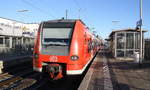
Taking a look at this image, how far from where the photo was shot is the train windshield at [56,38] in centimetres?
823

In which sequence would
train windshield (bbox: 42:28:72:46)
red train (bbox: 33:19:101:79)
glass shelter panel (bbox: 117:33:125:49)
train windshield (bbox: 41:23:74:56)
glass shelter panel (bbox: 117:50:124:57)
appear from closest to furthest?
red train (bbox: 33:19:101:79) < train windshield (bbox: 41:23:74:56) < train windshield (bbox: 42:28:72:46) < glass shelter panel (bbox: 117:33:125:49) < glass shelter panel (bbox: 117:50:124:57)

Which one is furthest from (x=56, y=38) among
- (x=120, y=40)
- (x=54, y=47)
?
(x=120, y=40)

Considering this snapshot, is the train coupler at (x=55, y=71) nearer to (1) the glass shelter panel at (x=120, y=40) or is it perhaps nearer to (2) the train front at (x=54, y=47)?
(2) the train front at (x=54, y=47)

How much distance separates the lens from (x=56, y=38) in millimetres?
8438

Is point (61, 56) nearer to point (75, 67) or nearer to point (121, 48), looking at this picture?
point (75, 67)

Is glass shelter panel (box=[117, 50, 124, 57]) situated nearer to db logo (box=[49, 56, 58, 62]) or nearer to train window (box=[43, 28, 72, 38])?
train window (box=[43, 28, 72, 38])

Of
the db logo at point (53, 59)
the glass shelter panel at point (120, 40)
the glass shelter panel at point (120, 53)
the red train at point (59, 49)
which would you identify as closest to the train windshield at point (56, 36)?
the red train at point (59, 49)

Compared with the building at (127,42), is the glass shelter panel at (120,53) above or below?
below

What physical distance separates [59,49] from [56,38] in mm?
541

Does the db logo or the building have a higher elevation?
the building

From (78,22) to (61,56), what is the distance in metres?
1.73

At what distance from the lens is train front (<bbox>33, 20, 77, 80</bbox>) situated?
26.4 feet

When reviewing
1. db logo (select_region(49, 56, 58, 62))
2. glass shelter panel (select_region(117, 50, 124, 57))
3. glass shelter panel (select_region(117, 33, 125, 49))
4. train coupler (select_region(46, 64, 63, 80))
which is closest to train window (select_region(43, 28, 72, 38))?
db logo (select_region(49, 56, 58, 62))

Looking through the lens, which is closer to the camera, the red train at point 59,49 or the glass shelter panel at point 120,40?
the red train at point 59,49
